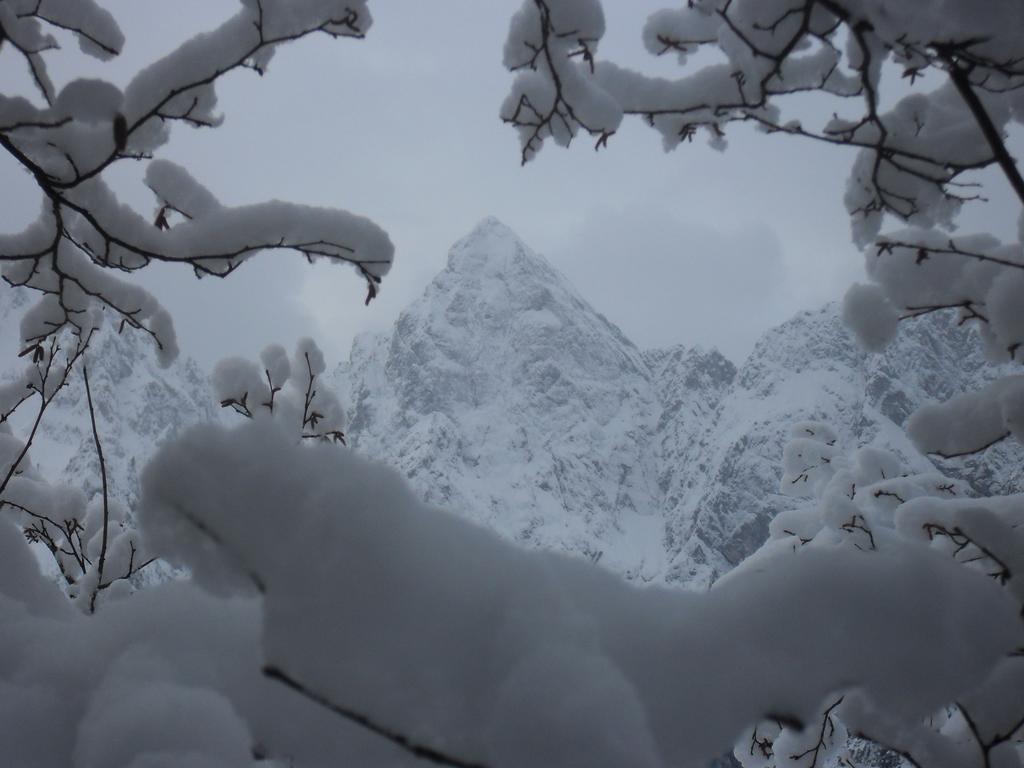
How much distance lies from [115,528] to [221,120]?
4.23 meters

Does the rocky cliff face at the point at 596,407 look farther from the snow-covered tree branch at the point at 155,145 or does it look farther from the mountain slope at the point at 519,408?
the snow-covered tree branch at the point at 155,145

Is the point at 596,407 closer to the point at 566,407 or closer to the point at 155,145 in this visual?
the point at 566,407

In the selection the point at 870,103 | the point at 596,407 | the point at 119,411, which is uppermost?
the point at 870,103

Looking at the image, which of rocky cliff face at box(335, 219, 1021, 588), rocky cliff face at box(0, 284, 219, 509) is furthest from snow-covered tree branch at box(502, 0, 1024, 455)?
rocky cliff face at box(0, 284, 219, 509)

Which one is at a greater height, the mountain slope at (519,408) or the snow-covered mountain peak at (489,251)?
the snow-covered mountain peak at (489,251)

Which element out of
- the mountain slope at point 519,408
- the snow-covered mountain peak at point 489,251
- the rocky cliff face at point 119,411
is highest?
the snow-covered mountain peak at point 489,251

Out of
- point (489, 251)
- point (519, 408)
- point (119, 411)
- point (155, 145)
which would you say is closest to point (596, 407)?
point (519, 408)

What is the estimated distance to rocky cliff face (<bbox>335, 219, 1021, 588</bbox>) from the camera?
90688mm

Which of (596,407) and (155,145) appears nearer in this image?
(155,145)

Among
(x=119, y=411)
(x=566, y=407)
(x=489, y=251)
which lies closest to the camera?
(x=119, y=411)

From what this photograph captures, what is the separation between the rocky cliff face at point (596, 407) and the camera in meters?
90.7

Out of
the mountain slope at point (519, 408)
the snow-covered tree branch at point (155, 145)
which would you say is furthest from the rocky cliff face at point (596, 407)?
the snow-covered tree branch at point (155, 145)

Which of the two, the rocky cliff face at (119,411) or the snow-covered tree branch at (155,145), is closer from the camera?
the snow-covered tree branch at (155,145)

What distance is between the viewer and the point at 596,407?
124 m
